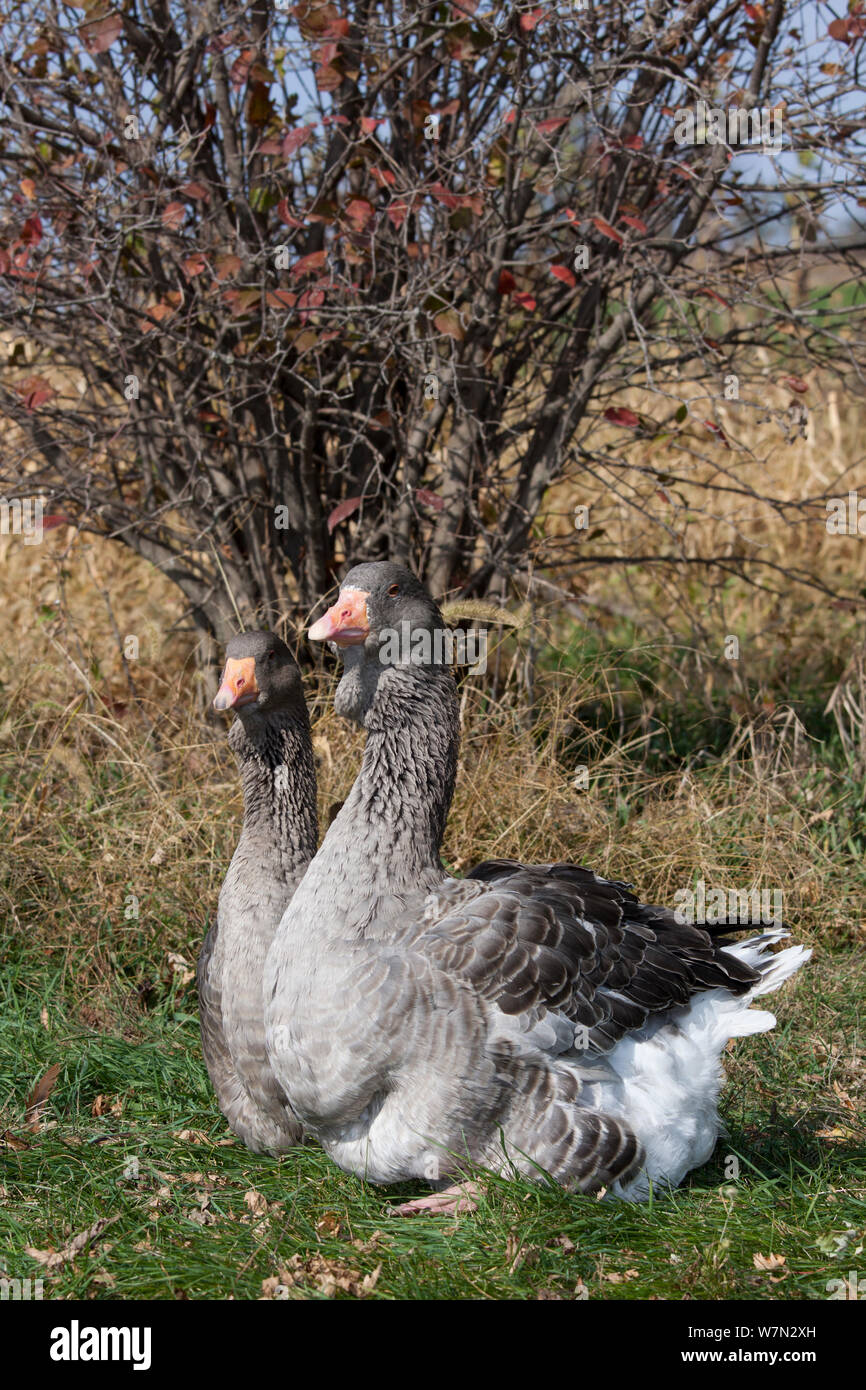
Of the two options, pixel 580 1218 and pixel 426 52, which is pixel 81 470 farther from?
pixel 580 1218

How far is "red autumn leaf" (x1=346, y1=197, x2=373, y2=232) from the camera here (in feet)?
16.4

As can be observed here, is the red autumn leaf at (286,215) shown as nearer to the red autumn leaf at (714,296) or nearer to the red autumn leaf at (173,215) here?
the red autumn leaf at (173,215)

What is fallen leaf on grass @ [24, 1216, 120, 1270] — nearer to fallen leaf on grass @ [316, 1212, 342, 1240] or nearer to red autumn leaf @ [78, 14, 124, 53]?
fallen leaf on grass @ [316, 1212, 342, 1240]

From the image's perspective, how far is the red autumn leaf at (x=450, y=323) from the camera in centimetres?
500

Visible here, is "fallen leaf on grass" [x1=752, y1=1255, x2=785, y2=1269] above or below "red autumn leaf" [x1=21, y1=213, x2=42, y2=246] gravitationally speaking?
below

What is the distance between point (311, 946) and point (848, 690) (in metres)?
3.75

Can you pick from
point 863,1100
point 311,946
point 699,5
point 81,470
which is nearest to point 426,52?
point 699,5

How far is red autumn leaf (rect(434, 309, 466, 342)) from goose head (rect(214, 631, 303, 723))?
1.51 meters

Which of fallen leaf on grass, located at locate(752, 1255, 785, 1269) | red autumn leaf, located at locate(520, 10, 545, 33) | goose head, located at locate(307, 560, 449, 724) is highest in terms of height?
red autumn leaf, located at locate(520, 10, 545, 33)

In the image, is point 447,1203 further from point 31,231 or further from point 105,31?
point 105,31

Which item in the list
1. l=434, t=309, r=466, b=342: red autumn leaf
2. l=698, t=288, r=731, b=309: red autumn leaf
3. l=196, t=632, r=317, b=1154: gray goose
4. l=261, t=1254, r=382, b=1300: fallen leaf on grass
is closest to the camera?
l=261, t=1254, r=382, b=1300: fallen leaf on grass

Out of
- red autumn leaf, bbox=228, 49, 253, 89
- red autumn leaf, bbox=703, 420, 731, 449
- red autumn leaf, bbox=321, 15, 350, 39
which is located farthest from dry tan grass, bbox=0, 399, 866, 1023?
red autumn leaf, bbox=321, 15, 350, 39

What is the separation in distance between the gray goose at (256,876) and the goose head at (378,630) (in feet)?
1.21

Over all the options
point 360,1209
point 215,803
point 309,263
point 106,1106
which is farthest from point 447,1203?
point 309,263
